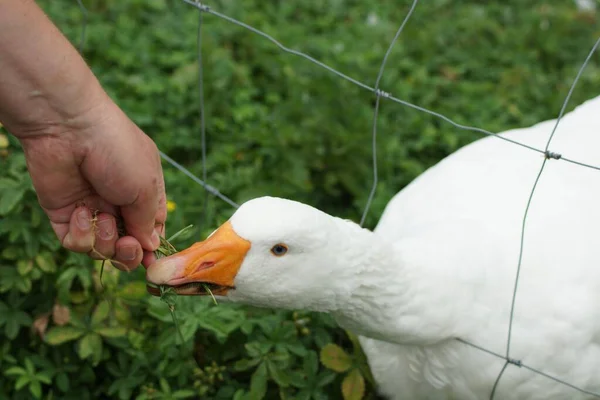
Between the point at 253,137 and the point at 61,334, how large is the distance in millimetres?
1189

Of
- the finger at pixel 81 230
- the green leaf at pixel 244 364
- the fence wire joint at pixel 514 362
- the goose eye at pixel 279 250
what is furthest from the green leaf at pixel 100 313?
the fence wire joint at pixel 514 362

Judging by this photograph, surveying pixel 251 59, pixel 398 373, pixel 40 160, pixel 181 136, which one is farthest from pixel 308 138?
pixel 40 160

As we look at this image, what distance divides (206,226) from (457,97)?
1.66 m

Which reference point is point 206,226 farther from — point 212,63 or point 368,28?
point 368,28

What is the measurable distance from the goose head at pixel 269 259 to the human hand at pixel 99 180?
11 centimetres

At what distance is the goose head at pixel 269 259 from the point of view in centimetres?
167

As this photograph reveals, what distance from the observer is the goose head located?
167 centimetres

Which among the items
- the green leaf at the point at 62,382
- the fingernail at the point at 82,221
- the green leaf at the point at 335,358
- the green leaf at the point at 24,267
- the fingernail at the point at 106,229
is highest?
the fingernail at the point at 82,221

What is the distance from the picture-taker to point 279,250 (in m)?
1.71

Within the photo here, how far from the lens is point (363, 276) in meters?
1.83

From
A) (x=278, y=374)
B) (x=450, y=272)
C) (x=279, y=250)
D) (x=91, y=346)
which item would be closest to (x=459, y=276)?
(x=450, y=272)

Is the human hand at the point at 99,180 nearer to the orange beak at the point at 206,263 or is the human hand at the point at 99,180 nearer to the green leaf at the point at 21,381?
the orange beak at the point at 206,263

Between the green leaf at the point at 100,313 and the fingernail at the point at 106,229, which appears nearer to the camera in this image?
the fingernail at the point at 106,229

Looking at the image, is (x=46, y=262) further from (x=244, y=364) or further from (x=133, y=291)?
(x=244, y=364)
